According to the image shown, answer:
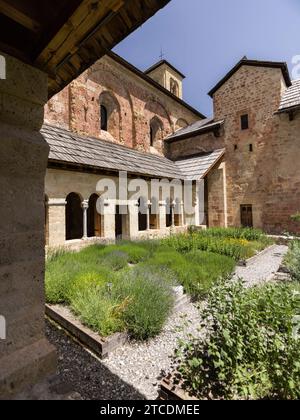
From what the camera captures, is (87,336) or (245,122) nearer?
(87,336)

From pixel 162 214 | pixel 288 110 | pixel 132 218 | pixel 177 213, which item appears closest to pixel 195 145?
pixel 177 213

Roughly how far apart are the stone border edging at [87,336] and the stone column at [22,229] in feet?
4.65

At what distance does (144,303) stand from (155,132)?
48.0 ft

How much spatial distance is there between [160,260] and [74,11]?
547 cm

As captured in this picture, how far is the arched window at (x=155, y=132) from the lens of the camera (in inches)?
638

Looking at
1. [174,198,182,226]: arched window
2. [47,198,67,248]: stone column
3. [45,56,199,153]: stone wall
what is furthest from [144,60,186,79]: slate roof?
[47,198,67,248]: stone column

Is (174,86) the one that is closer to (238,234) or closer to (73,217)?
(73,217)

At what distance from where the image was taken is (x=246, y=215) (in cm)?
1282

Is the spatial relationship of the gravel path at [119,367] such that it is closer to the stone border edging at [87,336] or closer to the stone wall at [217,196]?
the stone border edging at [87,336]

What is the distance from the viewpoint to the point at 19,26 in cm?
157

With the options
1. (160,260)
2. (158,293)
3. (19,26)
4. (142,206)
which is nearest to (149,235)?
(142,206)

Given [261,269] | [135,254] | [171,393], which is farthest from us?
[135,254]

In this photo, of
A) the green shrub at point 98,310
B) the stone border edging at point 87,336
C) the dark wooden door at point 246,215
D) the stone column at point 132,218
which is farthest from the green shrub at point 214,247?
the stone border edging at point 87,336

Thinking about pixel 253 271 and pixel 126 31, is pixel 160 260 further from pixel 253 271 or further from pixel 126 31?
pixel 126 31
